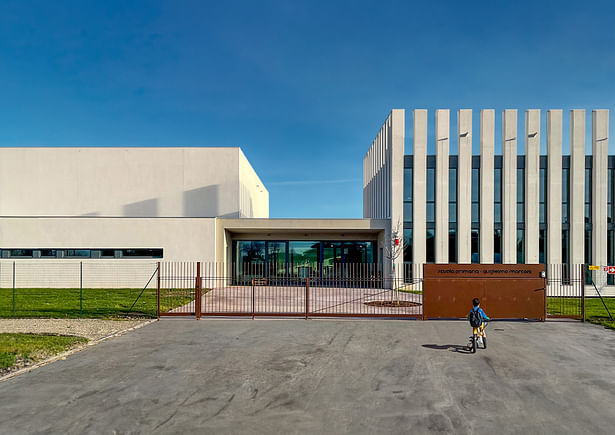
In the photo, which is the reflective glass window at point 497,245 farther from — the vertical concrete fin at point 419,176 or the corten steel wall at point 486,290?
the corten steel wall at point 486,290

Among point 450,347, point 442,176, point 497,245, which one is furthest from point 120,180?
point 450,347

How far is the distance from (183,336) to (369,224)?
1716 centimetres

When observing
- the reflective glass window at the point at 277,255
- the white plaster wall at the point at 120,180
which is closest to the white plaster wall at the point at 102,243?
the reflective glass window at the point at 277,255

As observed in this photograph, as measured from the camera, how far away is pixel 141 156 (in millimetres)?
31625

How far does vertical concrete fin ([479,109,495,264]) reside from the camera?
26.7 m

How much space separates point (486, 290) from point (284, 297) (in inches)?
414

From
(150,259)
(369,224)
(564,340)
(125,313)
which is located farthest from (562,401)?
(150,259)

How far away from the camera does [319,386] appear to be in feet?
24.6

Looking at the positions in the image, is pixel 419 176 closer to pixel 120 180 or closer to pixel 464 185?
pixel 464 185

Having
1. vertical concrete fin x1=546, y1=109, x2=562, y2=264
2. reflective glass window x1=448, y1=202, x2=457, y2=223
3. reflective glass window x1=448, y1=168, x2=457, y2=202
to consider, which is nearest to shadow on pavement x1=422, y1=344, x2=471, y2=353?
reflective glass window x1=448, y1=202, x2=457, y2=223

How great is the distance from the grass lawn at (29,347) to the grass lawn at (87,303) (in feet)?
12.9

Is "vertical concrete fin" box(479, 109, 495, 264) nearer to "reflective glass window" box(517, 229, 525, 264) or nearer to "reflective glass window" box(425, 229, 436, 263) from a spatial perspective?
"reflective glass window" box(517, 229, 525, 264)

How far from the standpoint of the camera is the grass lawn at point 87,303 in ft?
51.9

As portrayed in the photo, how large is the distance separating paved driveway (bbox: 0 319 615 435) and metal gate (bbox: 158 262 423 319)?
331cm
